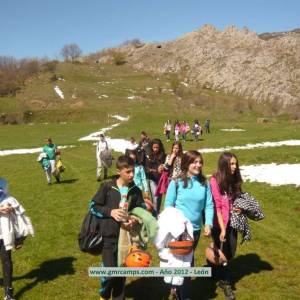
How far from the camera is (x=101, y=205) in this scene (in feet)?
20.9

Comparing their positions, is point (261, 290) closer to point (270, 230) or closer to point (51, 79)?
point (270, 230)

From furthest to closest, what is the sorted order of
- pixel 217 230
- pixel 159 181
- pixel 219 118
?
pixel 219 118, pixel 159 181, pixel 217 230

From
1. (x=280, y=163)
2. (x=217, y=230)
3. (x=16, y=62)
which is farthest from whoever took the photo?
(x=16, y=62)

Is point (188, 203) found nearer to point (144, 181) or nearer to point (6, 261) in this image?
point (6, 261)

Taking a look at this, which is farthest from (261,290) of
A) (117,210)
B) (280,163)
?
(280,163)

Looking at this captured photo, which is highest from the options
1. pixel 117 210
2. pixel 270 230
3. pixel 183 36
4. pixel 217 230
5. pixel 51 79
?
pixel 183 36

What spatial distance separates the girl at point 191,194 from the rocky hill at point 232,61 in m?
115

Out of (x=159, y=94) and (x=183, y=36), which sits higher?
(x=183, y=36)

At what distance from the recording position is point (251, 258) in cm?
988

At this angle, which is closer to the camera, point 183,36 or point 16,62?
point 16,62

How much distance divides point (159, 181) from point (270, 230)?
3617 mm

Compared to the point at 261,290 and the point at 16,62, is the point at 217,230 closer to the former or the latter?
the point at 261,290

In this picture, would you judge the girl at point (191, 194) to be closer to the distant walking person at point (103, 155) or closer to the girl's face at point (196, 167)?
the girl's face at point (196, 167)

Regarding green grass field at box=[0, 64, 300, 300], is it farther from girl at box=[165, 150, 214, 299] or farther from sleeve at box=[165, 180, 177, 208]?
sleeve at box=[165, 180, 177, 208]
